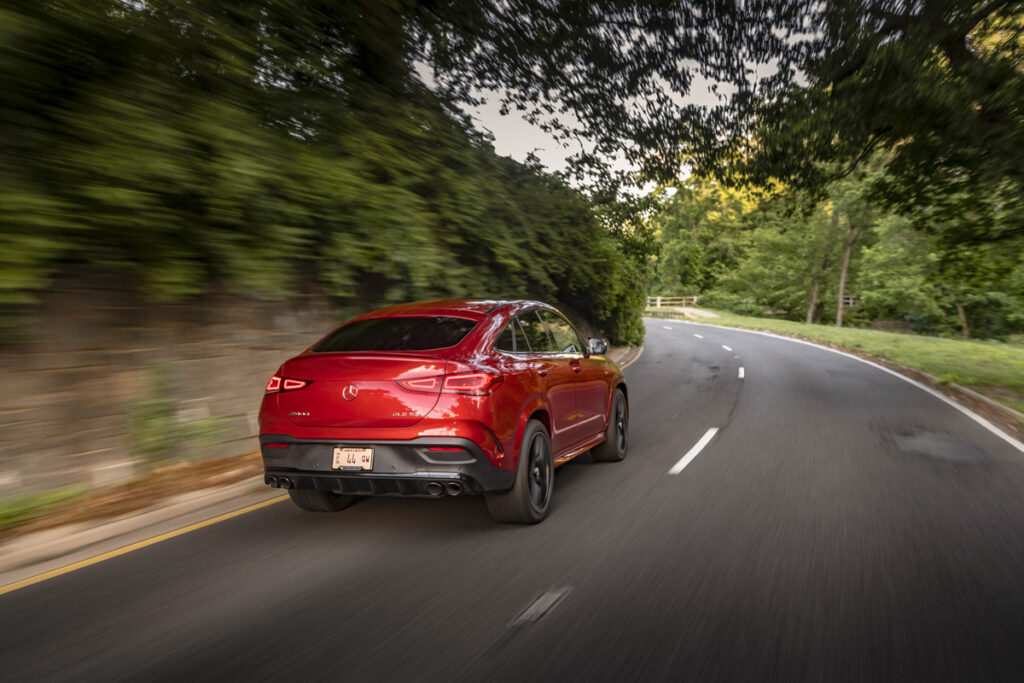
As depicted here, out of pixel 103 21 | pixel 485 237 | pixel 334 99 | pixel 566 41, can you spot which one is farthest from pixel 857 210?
pixel 103 21

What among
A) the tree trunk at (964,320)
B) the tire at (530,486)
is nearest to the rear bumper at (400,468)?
the tire at (530,486)

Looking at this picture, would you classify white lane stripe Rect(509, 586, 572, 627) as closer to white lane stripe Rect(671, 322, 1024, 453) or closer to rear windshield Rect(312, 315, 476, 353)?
rear windshield Rect(312, 315, 476, 353)

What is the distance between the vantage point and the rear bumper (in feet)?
14.4

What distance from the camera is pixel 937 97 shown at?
10297 mm

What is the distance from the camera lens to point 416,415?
4.38m

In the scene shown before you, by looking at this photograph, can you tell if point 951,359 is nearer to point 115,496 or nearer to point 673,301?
point 115,496

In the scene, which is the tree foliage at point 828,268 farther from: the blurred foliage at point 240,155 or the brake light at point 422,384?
the brake light at point 422,384

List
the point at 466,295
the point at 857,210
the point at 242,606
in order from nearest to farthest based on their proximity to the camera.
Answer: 1. the point at 242,606
2. the point at 466,295
3. the point at 857,210

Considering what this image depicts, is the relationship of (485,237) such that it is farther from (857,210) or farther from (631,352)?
(857,210)

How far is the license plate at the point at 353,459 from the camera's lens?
4.41m

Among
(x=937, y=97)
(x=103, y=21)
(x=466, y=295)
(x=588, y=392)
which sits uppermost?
(x=937, y=97)

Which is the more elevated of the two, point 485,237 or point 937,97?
point 937,97

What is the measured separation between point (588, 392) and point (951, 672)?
3921 mm

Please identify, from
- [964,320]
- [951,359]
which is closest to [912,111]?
[951,359]
